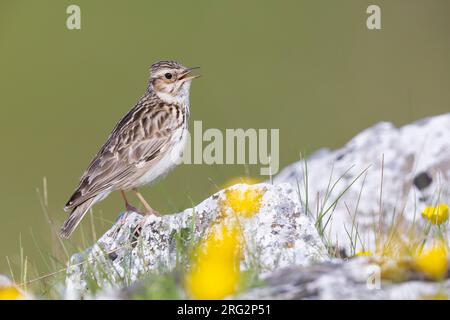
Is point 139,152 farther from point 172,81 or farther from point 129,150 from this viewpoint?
point 172,81

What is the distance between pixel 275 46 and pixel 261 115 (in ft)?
29.7

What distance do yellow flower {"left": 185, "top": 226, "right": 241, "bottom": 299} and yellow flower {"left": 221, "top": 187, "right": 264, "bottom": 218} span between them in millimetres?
268

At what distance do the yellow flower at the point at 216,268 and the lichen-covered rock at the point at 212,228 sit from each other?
17 centimetres

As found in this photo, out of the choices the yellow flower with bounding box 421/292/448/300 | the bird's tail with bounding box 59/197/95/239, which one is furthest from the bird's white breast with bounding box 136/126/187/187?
the yellow flower with bounding box 421/292/448/300

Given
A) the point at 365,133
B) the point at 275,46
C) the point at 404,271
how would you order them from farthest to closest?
1. the point at 275,46
2. the point at 365,133
3. the point at 404,271

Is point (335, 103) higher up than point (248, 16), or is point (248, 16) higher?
point (248, 16)

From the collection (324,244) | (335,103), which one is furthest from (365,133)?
(335,103)

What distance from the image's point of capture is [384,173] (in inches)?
418

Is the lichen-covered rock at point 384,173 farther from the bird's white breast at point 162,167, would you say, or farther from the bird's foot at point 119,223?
the bird's foot at point 119,223

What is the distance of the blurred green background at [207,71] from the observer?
29317 mm

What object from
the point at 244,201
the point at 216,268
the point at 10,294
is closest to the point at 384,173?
the point at 244,201

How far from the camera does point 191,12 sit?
42.4m

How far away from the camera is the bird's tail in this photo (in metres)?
9.01

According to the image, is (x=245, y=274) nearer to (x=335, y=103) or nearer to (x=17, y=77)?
(x=335, y=103)
